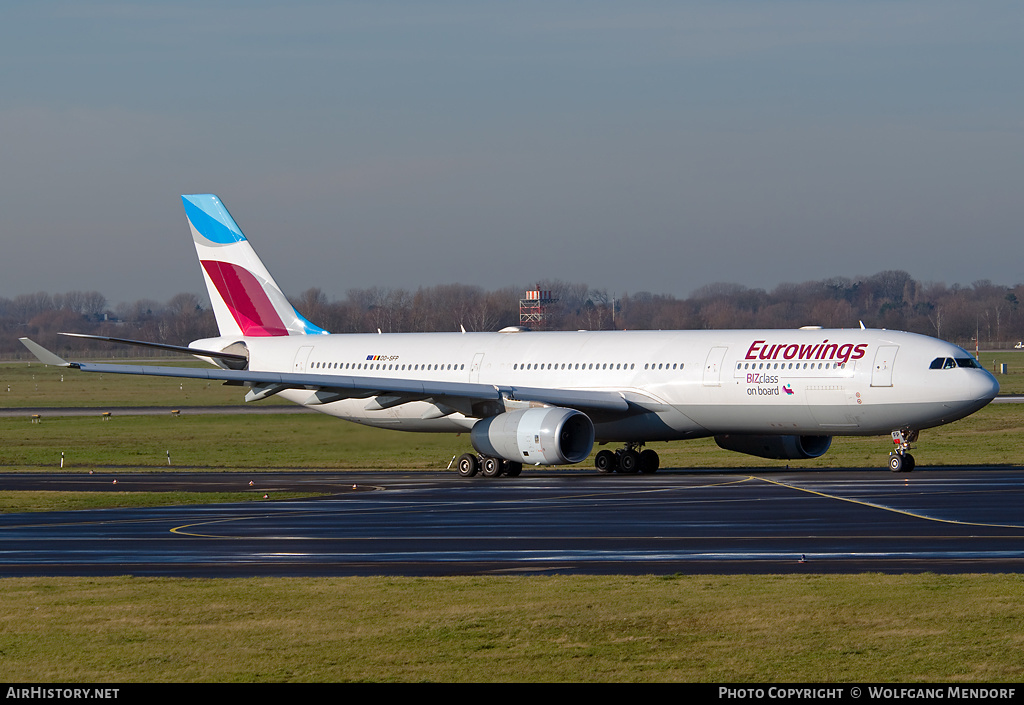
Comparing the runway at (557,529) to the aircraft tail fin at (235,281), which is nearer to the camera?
the runway at (557,529)

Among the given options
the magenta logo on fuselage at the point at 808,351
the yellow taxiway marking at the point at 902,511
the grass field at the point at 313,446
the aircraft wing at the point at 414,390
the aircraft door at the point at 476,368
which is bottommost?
the grass field at the point at 313,446

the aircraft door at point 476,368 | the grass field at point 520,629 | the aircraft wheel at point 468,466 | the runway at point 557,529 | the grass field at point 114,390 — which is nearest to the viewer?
the grass field at point 520,629

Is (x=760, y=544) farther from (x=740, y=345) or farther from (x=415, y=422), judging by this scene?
(x=415, y=422)

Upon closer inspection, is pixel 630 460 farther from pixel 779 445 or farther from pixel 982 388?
pixel 982 388

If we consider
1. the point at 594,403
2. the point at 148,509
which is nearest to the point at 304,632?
the point at 148,509

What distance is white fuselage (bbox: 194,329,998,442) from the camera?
119 ft

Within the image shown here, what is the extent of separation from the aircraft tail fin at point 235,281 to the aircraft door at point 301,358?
7.35ft

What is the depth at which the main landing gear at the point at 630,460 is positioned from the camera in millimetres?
40812

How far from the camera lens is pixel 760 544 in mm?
21031

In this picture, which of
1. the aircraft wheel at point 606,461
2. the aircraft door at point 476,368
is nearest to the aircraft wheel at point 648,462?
the aircraft wheel at point 606,461

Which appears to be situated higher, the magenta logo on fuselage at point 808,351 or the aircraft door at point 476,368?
the magenta logo on fuselage at point 808,351

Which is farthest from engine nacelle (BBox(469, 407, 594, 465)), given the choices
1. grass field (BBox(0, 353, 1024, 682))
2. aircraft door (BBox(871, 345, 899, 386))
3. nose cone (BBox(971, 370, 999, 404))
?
grass field (BBox(0, 353, 1024, 682))

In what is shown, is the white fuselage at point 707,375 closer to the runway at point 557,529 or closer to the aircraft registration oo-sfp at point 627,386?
the aircraft registration oo-sfp at point 627,386

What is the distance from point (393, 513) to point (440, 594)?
11497 millimetres
